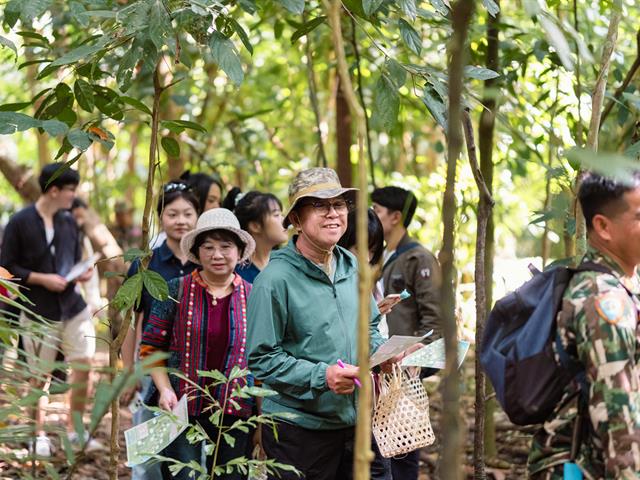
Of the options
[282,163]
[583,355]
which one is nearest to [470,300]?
[282,163]

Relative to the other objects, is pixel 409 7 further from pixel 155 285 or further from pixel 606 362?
pixel 606 362

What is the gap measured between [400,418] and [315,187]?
995 millimetres

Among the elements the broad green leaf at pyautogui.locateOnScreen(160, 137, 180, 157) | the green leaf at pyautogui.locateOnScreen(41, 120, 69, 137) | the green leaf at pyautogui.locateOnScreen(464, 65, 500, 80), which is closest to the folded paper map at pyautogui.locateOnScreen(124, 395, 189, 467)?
the broad green leaf at pyautogui.locateOnScreen(160, 137, 180, 157)

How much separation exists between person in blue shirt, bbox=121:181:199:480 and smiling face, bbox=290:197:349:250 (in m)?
1.38

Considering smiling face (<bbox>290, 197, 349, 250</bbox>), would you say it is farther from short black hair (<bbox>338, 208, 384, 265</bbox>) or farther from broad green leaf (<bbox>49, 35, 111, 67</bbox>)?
broad green leaf (<bbox>49, 35, 111, 67</bbox>)

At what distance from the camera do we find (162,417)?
3.79 meters

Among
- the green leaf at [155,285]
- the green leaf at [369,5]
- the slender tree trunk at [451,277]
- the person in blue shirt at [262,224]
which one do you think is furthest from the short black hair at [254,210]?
the slender tree trunk at [451,277]

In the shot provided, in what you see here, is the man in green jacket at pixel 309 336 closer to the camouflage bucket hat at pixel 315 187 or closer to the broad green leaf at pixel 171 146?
the camouflage bucket hat at pixel 315 187

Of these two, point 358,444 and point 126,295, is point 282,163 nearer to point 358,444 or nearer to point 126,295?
point 126,295

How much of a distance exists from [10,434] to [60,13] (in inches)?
193

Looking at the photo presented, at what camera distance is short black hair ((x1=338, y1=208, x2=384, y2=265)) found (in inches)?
187

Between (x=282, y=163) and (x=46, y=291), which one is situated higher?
(x=282, y=163)

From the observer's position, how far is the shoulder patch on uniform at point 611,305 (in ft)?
8.26

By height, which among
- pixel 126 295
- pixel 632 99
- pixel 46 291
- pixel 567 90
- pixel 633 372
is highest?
pixel 567 90
